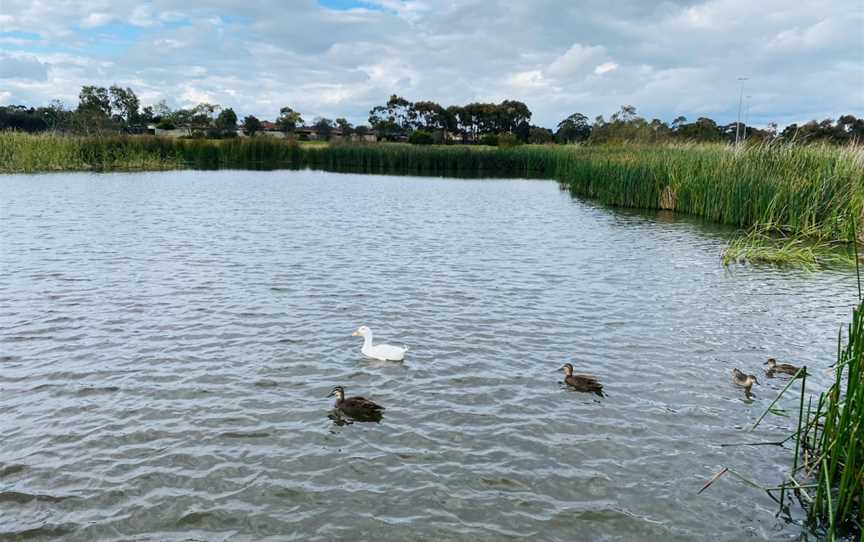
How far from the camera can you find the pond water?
5.64 metres

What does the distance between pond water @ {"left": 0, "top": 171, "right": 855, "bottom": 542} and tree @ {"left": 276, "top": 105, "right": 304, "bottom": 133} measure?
118 metres

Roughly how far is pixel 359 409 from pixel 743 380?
5053 mm

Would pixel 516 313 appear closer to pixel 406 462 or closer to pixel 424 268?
pixel 424 268

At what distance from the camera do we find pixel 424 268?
15.7m

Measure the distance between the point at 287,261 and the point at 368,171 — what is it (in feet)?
143

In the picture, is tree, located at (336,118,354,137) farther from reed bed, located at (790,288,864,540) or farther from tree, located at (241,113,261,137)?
reed bed, located at (790,288,864,540)

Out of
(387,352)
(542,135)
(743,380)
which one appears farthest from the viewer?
(542,135)

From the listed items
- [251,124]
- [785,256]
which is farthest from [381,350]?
[251,124]

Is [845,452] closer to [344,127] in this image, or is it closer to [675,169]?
[675,169]

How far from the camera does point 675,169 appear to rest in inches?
1081

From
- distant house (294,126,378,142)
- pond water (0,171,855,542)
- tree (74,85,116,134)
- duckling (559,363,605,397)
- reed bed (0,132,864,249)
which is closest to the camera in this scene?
pond water (0,171,855,542)

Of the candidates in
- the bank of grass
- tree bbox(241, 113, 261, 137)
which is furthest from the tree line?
the bank of grass

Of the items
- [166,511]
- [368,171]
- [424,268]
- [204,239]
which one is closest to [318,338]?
[166,511]

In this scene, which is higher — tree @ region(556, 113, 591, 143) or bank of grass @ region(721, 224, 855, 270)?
tree @ region(556, 113, 591, 143)
